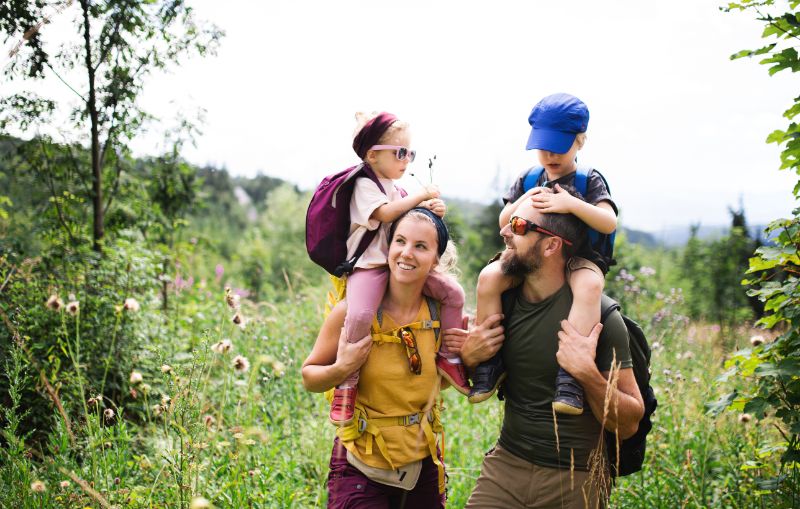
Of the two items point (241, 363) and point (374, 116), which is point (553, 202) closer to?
point (374, 116)

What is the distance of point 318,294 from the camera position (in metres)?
9.15

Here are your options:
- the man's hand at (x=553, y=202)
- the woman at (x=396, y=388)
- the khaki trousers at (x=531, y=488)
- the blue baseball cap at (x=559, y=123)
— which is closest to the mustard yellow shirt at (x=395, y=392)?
the woman at (x=396, y=388)

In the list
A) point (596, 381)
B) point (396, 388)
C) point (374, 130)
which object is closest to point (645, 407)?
point (596, 381)

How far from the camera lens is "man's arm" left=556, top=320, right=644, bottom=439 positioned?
2.45 m

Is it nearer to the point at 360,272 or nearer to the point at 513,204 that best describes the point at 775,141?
the point at 513,204

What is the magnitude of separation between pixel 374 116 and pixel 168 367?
57.3 inches

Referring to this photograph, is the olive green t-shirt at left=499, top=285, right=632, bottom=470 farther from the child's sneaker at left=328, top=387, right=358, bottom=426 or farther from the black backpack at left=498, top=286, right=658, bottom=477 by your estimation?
the child's sneaker at left=328, top=387, right=358, bottom=426

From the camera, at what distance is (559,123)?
8.88 ft

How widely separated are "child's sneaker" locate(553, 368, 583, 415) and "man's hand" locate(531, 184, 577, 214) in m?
0.69

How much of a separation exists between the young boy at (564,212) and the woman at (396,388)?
0.27m

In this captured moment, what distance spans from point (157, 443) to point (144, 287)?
204 centimetres

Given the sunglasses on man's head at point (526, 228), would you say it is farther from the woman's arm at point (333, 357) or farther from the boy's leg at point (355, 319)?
the woman's arm at point (333, 357)

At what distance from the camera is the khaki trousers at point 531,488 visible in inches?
99.7

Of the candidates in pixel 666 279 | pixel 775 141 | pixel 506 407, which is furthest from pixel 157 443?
pixel 666 279
